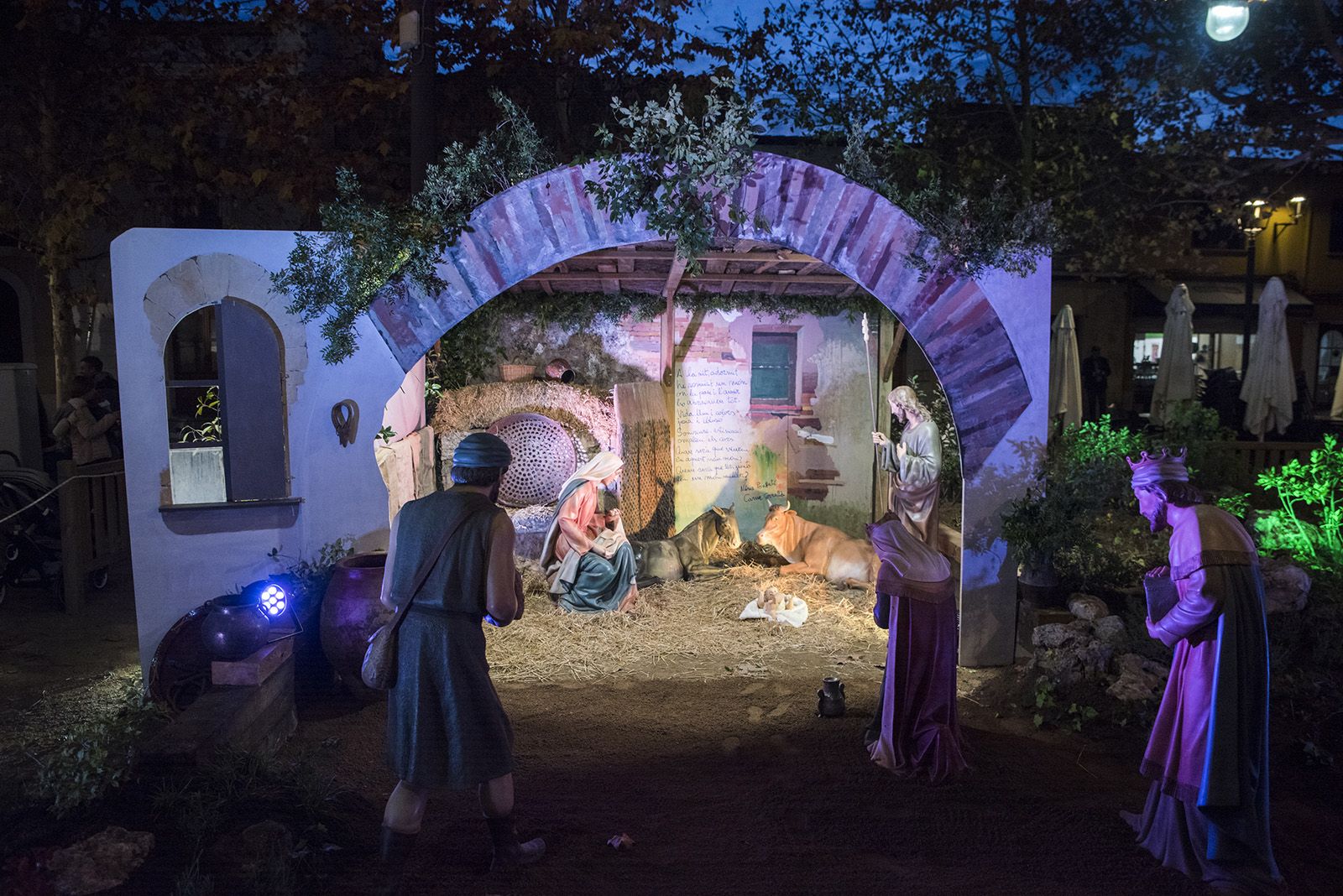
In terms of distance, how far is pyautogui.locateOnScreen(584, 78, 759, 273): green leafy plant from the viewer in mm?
5855

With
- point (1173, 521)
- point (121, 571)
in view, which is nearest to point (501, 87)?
point (121, 571)

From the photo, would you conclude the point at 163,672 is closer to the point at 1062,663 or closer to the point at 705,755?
the point at 705,755

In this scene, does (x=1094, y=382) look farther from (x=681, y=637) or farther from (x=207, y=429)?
(x=207, y=429)

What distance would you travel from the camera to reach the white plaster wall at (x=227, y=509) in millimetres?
5816

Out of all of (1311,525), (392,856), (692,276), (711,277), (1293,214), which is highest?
(1293,214)

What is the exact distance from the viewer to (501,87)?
12594mm

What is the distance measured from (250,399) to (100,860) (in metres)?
3.45

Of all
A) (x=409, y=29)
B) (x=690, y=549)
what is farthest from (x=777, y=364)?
(x=409, y=29)

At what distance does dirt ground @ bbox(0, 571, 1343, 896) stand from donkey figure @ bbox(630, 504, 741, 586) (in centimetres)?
273

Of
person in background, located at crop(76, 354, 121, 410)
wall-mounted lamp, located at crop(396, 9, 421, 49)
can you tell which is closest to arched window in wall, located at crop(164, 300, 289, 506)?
person in background, located at crop(76, 354, 121, 410)

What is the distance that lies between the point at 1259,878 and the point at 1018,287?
389cm

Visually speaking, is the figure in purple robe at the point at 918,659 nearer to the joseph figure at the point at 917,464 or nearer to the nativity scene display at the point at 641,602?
the nativity scene display at the point at 641,602

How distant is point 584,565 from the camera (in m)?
8.14

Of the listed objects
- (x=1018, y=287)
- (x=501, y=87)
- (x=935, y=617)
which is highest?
(x=501, y=87)
